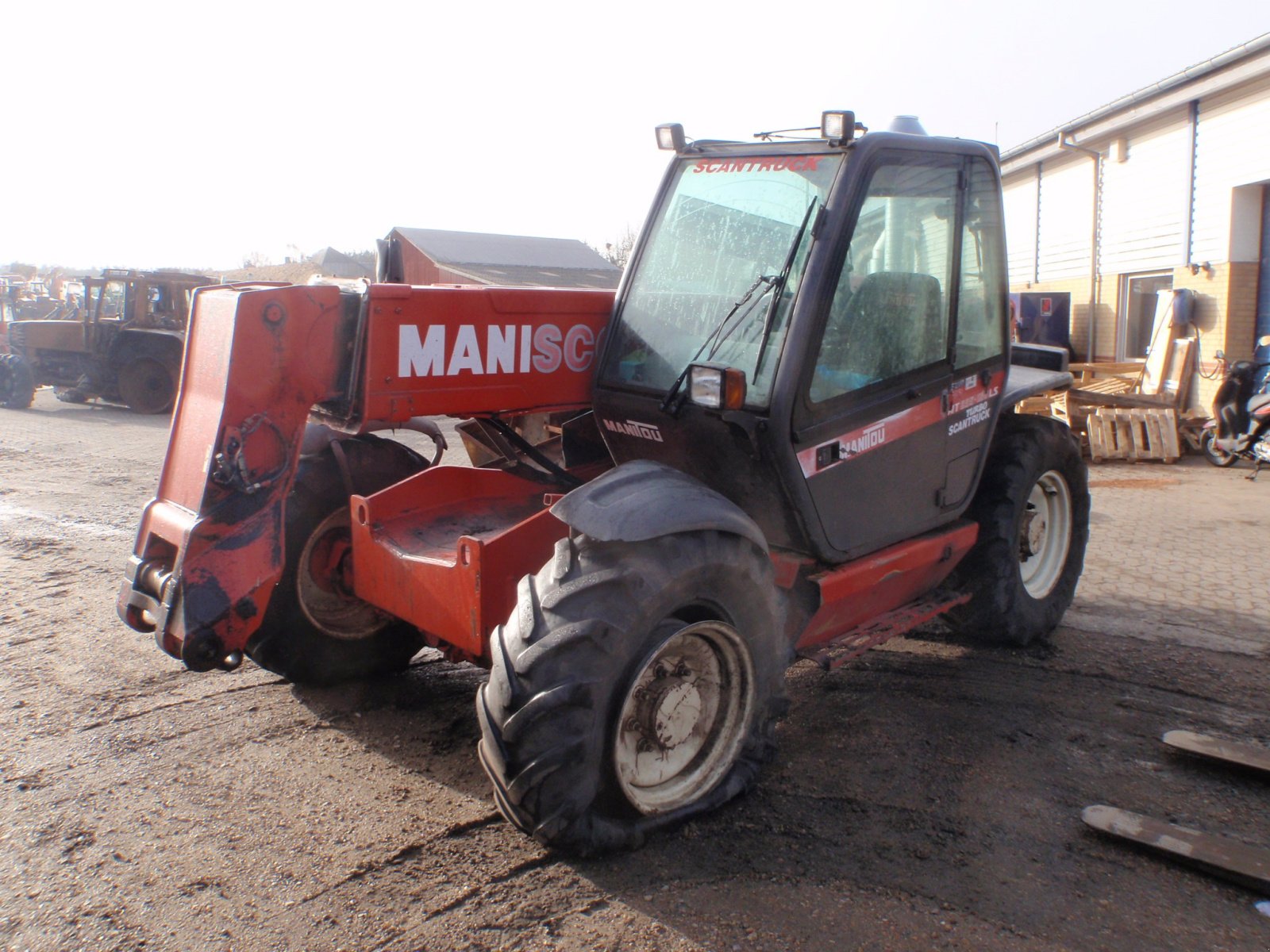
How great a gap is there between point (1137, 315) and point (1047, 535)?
11.1 m

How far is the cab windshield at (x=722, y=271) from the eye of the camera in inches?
147

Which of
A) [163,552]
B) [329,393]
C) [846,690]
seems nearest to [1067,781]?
[846,690]

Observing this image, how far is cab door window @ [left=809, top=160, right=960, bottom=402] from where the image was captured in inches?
150

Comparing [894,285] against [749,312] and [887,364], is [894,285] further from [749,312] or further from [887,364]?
[749,312]

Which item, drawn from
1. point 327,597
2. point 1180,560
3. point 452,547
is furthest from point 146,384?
point 1180,560

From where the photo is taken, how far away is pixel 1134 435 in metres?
11.7

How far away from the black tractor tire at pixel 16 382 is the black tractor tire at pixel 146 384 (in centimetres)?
184

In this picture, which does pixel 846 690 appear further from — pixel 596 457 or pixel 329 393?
pixel 329 393

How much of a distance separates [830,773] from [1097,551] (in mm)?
4535

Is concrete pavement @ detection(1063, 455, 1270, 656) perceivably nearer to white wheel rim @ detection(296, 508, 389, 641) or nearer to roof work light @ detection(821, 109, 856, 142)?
roof work light @ detection(821, 109, 856, 142)

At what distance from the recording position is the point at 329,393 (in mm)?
3682

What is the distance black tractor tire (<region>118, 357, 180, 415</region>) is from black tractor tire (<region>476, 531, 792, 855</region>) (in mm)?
16782

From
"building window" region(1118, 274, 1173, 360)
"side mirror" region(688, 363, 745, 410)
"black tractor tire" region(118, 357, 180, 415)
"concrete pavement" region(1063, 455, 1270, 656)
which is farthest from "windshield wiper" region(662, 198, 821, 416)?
"black tractor tire" region(118, 357, 180, 415)

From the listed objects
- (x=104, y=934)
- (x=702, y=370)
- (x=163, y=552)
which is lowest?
(x=104, y=934)
